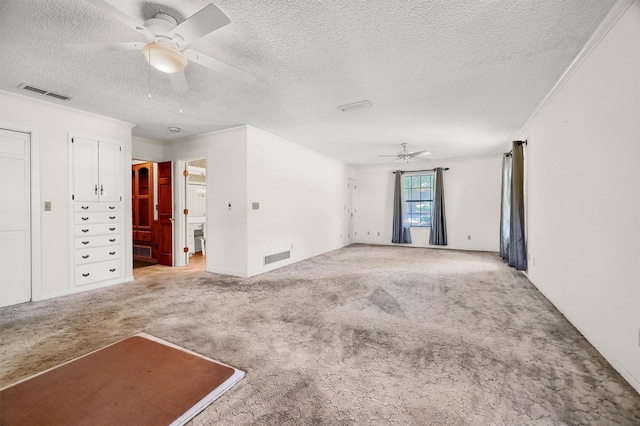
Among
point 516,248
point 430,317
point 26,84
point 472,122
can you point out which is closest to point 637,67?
point 430,317

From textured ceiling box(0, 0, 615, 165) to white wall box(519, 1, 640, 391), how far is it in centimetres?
27

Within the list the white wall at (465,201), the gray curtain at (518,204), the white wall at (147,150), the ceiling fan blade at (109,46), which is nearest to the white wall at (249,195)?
the white wall at (147,150)

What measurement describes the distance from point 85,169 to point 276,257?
3.17m

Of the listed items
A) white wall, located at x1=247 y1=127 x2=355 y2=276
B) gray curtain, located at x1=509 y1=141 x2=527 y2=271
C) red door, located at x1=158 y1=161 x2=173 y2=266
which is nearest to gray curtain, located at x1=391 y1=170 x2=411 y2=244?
white wall, located at x1=247 y1=127 x2=355 y2=276

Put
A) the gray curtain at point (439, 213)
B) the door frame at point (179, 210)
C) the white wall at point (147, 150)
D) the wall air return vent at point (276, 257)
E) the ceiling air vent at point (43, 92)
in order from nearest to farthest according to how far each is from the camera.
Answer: the ceiling air vent at point (43, 92)
the wall air return vent at point (276, 257)
the white wall at point (147, 150)
the door frame at point (179, 210)
the gray curtain at point (439, 213)

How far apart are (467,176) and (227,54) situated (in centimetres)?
690

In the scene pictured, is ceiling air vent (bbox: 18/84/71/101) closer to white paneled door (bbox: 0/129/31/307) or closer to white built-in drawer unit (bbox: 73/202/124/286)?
white paneled door (bbox: 0/129/31/307)

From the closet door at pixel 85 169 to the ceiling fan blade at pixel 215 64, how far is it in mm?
2878

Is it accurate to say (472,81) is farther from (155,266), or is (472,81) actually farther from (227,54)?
(155,266)

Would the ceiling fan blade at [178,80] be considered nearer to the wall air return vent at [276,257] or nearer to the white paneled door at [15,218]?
the white paneled door at [15,218]

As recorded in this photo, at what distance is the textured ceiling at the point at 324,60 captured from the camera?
1.83 meters

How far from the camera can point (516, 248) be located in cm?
439

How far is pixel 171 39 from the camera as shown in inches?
73.6

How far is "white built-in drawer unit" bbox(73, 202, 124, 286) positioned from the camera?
12.0 feet
